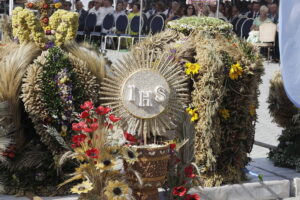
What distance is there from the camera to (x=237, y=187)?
198 inches

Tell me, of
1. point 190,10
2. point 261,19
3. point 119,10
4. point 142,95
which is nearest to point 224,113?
point 142,95

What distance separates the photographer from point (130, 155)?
3689 millimetres

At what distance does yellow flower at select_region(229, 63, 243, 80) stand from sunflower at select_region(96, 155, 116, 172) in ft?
5.62

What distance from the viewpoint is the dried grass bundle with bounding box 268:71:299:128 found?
19.7 feet

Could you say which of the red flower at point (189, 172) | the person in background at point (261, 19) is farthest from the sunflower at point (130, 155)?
the person in background at point (261, 19)

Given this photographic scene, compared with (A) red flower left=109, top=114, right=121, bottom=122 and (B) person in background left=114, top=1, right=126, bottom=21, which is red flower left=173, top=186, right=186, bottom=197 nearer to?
(A) red flower left=109, top=114, right=121, bottom=122

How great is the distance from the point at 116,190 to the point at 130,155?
0.28 metres

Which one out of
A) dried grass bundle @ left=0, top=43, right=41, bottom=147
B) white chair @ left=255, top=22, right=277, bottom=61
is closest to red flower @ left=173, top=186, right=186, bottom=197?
dried grass bundle @ left=0, top=43, right=41, bottom=147

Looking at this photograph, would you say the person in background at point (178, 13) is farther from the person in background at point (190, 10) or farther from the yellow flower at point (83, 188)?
the yellow flower at point (83, 188)

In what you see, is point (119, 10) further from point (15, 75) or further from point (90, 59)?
point (15, 75)

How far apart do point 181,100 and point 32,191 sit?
58.2 inches

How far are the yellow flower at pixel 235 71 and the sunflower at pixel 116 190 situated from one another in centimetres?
177

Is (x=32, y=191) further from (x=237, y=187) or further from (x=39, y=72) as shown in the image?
(x=237, y=187)

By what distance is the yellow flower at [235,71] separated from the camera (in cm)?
486
